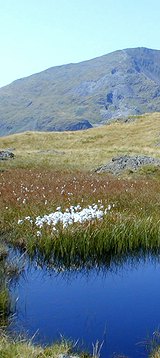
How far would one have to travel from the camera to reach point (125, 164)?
117ft

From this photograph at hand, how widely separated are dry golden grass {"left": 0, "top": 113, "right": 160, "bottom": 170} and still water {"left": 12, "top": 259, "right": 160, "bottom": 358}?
1189 inches

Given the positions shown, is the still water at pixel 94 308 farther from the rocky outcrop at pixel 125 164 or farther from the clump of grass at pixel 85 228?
the rocky outcrop at pixel 125 164

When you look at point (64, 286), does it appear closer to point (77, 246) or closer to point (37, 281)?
point (37, 281)

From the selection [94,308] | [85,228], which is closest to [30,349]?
[94,308]

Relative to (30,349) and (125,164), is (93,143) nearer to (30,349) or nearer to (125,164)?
(125,164)

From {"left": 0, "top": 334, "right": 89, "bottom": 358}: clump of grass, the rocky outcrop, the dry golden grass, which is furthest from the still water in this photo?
the dry golden grass

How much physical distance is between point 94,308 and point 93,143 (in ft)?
182

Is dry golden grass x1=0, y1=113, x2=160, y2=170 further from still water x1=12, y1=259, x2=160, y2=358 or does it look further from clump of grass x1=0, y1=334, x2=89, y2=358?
clump of grass x1=0, y1=334, x2=89, y2=358

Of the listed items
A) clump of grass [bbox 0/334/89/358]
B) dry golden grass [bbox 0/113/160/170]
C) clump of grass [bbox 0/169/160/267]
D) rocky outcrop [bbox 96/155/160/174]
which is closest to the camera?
clump of grass [bbox 0/334/89/358]

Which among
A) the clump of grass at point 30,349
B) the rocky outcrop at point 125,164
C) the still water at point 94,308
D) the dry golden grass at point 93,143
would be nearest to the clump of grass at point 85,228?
the still water at point 94,308

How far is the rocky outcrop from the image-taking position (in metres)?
35.0

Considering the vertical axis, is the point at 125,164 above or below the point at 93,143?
below

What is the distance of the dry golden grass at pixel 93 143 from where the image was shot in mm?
48609

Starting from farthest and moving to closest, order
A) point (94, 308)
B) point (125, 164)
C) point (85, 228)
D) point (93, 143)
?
point (93, 143) < point (125, 164) < point (85, 228) < point (94, 308)
